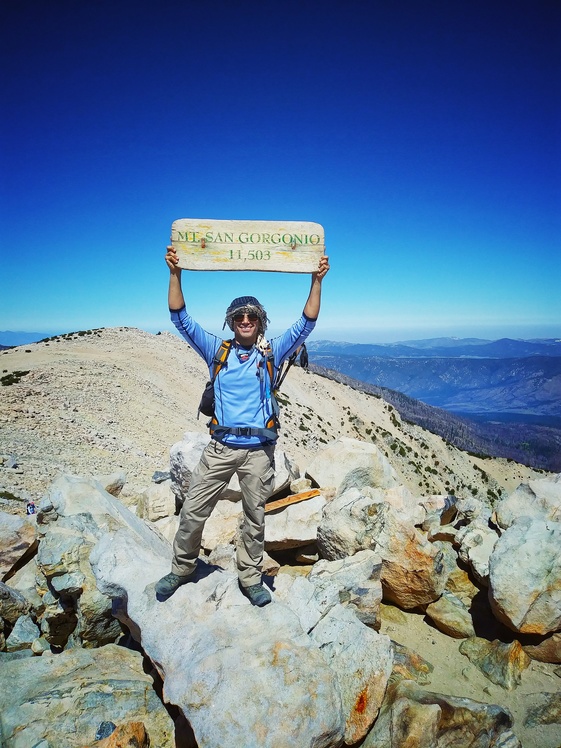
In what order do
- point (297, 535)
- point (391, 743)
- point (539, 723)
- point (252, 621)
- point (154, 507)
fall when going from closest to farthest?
1. point (391, 743)
2. point (252, 621)
3. point (539, 723)
4. point (297, 535)
5. point (154, 507)

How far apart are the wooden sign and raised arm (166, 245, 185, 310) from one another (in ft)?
0.47

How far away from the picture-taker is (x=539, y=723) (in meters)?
5.31

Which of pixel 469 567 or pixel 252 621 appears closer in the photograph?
pixel 252 621

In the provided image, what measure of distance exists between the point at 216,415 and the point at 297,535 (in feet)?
14.9

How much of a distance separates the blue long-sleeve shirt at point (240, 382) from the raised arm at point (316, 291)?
0.10 m

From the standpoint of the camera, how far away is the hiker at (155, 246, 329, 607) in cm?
487

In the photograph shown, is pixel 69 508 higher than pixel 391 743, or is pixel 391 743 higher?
pixel 69 508

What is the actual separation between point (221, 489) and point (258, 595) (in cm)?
139

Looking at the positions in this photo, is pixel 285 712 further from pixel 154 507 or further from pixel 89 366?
pixel 89 366

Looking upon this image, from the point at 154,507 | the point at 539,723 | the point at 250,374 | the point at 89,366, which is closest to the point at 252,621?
the point at 250,374

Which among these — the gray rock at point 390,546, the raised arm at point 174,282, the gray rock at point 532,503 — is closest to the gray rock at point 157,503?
the gray rock at point 390,546

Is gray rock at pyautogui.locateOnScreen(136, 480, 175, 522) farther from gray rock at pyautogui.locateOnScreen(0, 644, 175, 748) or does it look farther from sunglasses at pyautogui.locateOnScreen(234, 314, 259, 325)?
sunglasses at pyautogui.locateOnScreen(234, 314, 259, 325)

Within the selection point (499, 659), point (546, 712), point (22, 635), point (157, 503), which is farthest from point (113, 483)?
point (546, 712)

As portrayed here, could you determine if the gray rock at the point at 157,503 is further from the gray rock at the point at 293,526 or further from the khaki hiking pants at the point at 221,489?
the khaki hiking pants at the point at 221,489
